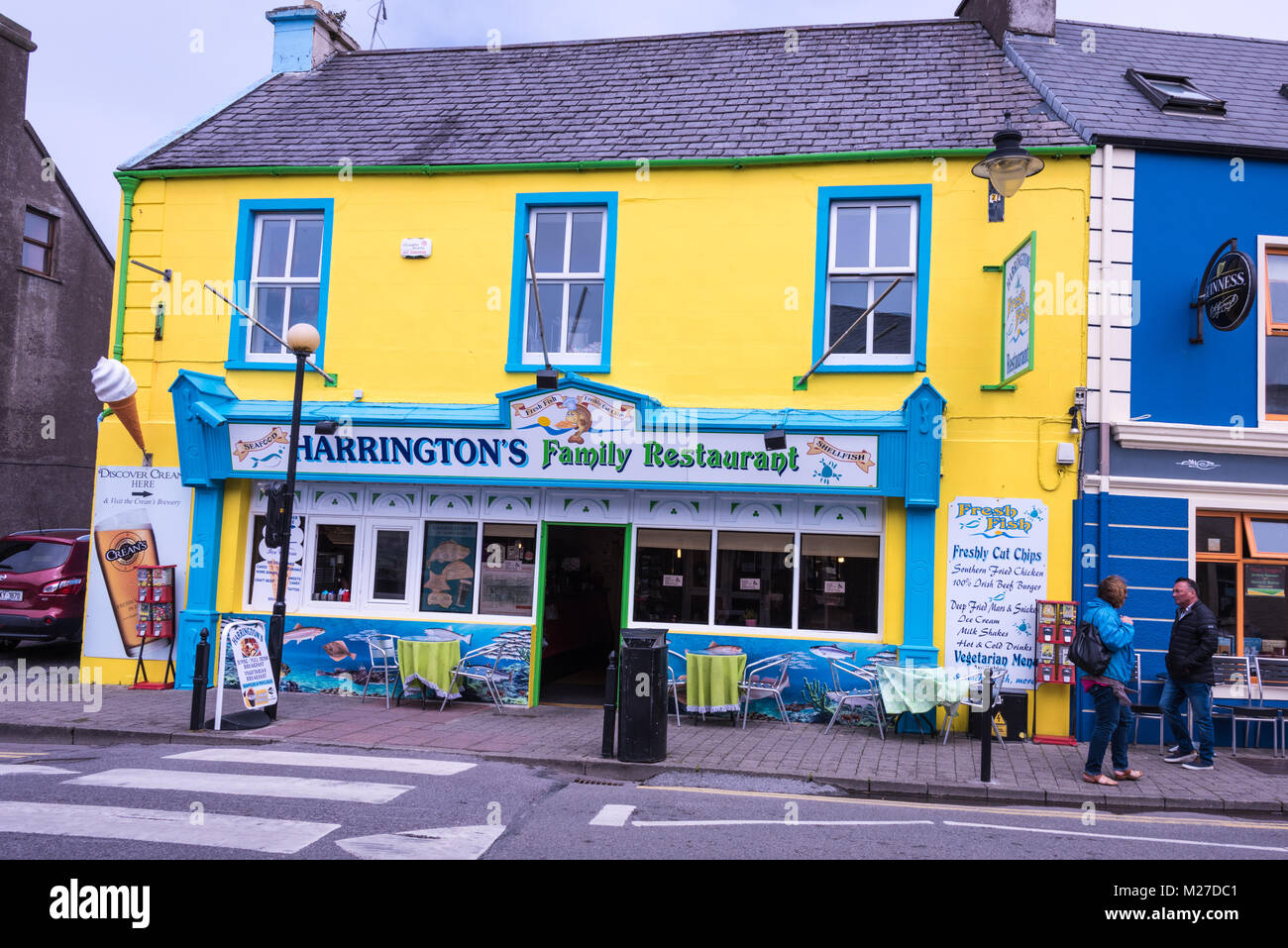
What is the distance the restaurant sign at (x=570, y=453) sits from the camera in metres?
11.0

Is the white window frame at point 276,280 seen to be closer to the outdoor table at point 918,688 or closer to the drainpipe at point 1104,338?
the outdoor table at point 918,688

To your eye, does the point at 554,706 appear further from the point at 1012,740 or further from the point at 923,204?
the point at 923,204

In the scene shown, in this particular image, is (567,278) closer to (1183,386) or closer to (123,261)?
(123,261)

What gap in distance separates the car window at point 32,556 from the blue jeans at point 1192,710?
48.3ft

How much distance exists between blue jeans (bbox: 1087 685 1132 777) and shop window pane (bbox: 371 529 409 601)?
8.24 meters

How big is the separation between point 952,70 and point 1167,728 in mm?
8846

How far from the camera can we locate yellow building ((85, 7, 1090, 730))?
10.9 metres

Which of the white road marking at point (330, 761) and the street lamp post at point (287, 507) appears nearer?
the white road marking at point (330, 761)

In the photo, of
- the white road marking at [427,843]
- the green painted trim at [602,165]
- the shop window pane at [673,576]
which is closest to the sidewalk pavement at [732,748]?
the shop window pane at [673,576]

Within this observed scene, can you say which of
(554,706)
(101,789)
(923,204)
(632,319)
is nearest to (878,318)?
(923,204)

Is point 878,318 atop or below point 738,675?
atop

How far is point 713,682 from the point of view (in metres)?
10.7

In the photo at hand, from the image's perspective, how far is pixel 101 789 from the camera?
22.5 ft

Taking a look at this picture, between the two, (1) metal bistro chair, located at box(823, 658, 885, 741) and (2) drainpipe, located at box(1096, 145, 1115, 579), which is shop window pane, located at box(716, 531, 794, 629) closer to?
(1) metal bistro chair, located at box(823, 658, 885, 741)
